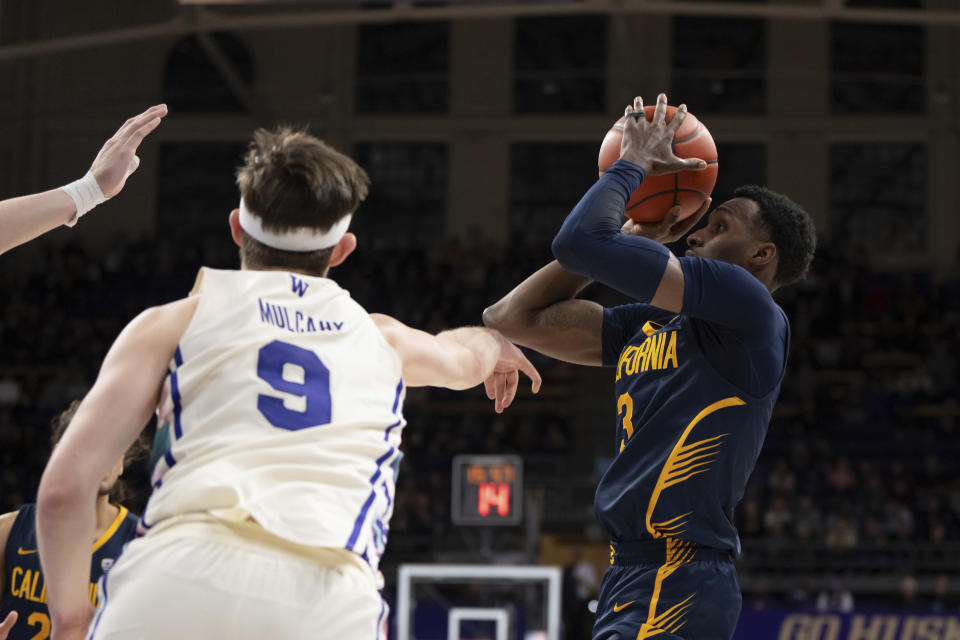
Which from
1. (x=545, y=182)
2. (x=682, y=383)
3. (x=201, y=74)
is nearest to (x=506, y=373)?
(x=682, y=383)

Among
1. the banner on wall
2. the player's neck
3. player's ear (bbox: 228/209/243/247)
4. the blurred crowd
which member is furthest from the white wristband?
the blurred crowd

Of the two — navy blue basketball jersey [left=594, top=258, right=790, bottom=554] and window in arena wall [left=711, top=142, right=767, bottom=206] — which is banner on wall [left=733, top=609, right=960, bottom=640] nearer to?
navy blue basketball jersey [left=594, top=258, right=790, bottom=554]

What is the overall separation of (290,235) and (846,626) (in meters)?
11.9

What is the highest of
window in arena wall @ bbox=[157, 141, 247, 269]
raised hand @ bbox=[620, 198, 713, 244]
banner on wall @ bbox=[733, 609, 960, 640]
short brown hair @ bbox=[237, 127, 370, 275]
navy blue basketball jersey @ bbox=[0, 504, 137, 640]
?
window in arena wall @ bbox=[157, 141, 247, 269]

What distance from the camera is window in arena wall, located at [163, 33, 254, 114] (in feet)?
77.0

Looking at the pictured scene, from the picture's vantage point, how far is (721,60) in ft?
74.0

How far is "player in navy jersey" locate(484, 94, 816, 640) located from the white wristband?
1.32 m

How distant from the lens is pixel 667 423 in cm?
367

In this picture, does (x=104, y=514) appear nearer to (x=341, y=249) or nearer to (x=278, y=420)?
(x=341, y=249)

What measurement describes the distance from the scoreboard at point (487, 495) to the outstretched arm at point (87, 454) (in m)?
10.0

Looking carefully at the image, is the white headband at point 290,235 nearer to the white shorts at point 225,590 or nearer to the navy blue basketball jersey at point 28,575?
the white shorts at point 225,590

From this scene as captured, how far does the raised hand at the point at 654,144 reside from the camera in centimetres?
376

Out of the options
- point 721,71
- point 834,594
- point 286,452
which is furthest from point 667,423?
point 721,71

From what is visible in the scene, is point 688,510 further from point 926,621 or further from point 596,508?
point 926,621
